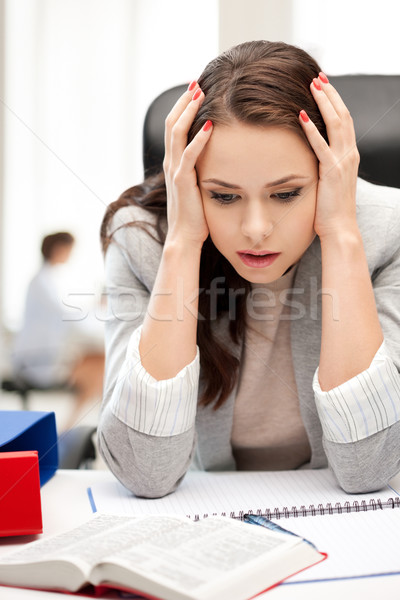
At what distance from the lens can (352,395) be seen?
893mm

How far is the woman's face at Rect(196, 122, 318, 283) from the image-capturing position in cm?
87

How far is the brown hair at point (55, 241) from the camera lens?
9.88ft

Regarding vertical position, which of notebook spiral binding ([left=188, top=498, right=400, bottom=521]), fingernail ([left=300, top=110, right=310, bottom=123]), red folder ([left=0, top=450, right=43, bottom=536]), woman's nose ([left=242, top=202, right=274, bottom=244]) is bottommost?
notebook spiral binding ([left=188, top=498, right=400, bottom=521])

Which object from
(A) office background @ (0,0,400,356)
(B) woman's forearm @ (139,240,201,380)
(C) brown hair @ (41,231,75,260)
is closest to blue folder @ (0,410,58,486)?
(B) woman's forearm @ (139,240,201,380)

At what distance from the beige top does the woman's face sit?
0.14m

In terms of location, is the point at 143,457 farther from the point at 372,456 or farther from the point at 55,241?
the point at 55,241

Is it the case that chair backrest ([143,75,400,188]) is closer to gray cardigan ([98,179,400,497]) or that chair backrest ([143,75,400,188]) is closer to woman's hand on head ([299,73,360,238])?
gray cardigan ([98,179,400,497])

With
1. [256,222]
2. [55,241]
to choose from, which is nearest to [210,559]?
[256,222]

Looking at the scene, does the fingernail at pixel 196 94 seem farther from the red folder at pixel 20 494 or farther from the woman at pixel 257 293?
the red folder at pixel 20 494

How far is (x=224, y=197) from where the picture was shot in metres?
0.94

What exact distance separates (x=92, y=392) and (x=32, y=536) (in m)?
2.38

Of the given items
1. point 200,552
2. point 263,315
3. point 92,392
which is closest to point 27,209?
point 92,392

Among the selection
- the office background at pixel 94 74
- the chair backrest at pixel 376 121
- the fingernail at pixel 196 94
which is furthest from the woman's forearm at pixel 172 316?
the office background at pixel 94 74

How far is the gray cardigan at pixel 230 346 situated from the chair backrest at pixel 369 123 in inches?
4.7
